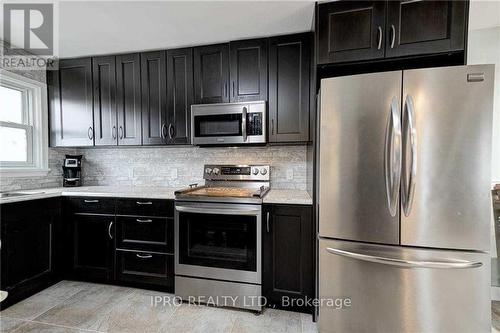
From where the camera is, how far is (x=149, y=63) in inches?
96.7

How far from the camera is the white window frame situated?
8.26ft

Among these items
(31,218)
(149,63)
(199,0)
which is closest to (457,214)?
(199,0)

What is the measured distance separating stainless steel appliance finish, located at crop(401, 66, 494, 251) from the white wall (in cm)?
108

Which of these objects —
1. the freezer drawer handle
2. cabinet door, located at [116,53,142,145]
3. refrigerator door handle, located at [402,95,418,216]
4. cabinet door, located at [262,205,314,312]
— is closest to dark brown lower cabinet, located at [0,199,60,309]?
cabinet door, located at [116,53,142,145]

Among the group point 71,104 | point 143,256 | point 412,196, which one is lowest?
point 143,256

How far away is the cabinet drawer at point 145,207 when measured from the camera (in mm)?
2133

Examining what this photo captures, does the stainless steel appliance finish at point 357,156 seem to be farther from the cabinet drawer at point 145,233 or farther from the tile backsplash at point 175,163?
the cabinet drawer at point 145,233

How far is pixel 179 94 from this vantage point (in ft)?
7.86

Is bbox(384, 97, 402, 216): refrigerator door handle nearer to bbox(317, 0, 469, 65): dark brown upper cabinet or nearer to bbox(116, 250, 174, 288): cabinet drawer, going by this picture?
bbox(317, 0, 469, 65): dark brown upper cabinet

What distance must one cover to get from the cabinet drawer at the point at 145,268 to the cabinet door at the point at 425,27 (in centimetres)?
250

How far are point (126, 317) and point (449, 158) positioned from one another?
8.36ft

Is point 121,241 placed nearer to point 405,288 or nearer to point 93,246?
point 93,246

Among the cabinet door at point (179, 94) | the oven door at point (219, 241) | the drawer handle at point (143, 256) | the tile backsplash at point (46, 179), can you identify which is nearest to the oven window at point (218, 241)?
the oven door at point (219, 241)

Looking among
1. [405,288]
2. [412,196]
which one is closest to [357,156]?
[412,196]
